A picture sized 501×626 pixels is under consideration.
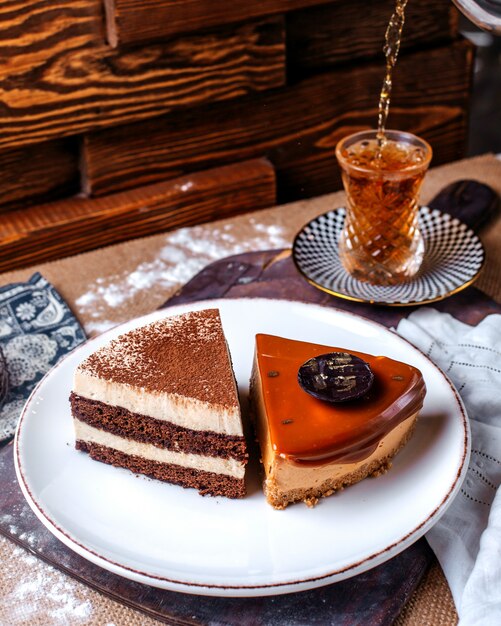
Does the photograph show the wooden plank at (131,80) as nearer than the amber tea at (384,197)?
No

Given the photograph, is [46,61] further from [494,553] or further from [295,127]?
[494,553]

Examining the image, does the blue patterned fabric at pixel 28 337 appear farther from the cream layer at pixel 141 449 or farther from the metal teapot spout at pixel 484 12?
the metal teapot spout at pixel 484 12

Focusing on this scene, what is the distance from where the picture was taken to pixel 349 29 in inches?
81.2

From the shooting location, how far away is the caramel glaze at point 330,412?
101cm

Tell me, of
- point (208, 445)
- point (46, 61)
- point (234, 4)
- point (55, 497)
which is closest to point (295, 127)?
point (234, 4)

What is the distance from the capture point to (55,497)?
3.47 ft

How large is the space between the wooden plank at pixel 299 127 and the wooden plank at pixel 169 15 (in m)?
0.24

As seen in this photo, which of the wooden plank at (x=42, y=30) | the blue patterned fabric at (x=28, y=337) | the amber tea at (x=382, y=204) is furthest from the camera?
the wooden plank at (x=42, y=30)

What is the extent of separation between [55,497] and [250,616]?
307 mm

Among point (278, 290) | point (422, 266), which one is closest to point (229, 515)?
point (278, 290)

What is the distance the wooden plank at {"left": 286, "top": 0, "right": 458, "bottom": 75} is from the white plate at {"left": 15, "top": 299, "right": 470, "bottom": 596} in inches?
43.2

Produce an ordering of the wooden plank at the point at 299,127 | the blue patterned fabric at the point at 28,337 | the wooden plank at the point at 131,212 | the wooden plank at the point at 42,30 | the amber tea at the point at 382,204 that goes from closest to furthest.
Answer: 1. the blue patterned fabric at the point at 28,337
2. the amber tea at the point at 382,204
3. the wooden plank at the point at 42,30
4. the wooden plank at the point at 131,212
5. the wooden plank at the point at 299,127

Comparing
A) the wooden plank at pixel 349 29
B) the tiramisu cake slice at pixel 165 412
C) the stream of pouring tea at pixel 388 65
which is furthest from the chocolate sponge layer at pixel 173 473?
the wooden plank at pixel 349 29

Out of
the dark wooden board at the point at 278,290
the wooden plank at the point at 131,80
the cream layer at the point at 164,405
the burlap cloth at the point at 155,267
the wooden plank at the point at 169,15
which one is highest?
the wooden plank at the point at 169,15
